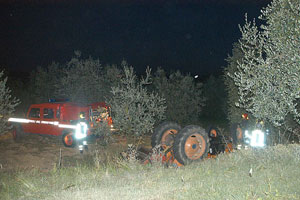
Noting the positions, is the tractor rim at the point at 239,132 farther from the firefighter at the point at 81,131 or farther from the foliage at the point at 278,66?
the firefighter at the point at 81,131

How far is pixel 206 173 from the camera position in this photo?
5.75 m

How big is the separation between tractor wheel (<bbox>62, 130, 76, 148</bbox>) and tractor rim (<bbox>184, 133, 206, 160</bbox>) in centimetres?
582

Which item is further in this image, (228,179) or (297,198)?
(228,179)

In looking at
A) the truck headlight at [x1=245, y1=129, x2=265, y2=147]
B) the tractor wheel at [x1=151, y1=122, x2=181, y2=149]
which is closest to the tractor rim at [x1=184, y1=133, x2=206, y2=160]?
the tractor wheel at [x1=151, y1=122, x2=181, y2=149]

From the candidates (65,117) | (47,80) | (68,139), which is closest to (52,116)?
(65,117)

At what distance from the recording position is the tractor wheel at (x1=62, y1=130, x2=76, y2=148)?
1217 centimetres

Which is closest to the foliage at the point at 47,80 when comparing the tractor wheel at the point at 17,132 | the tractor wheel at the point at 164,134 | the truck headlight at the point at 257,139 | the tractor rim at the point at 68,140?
the tractor wheel at the point at 17,132

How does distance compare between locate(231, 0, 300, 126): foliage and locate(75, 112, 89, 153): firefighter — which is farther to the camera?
locate(75, 112, 89, 153): firefighter

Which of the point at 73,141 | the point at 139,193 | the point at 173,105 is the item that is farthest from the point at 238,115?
the point at 139,193

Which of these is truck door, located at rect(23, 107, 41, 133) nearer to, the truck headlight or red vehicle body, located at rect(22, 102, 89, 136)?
red vehicle body, located at rect(22, 102, 89, 136)

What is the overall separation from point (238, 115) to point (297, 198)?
492 inches

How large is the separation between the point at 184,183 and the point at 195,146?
3408 millimetres

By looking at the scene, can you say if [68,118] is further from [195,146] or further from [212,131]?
[195,146]

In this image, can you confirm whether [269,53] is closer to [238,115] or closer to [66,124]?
[66,124]
